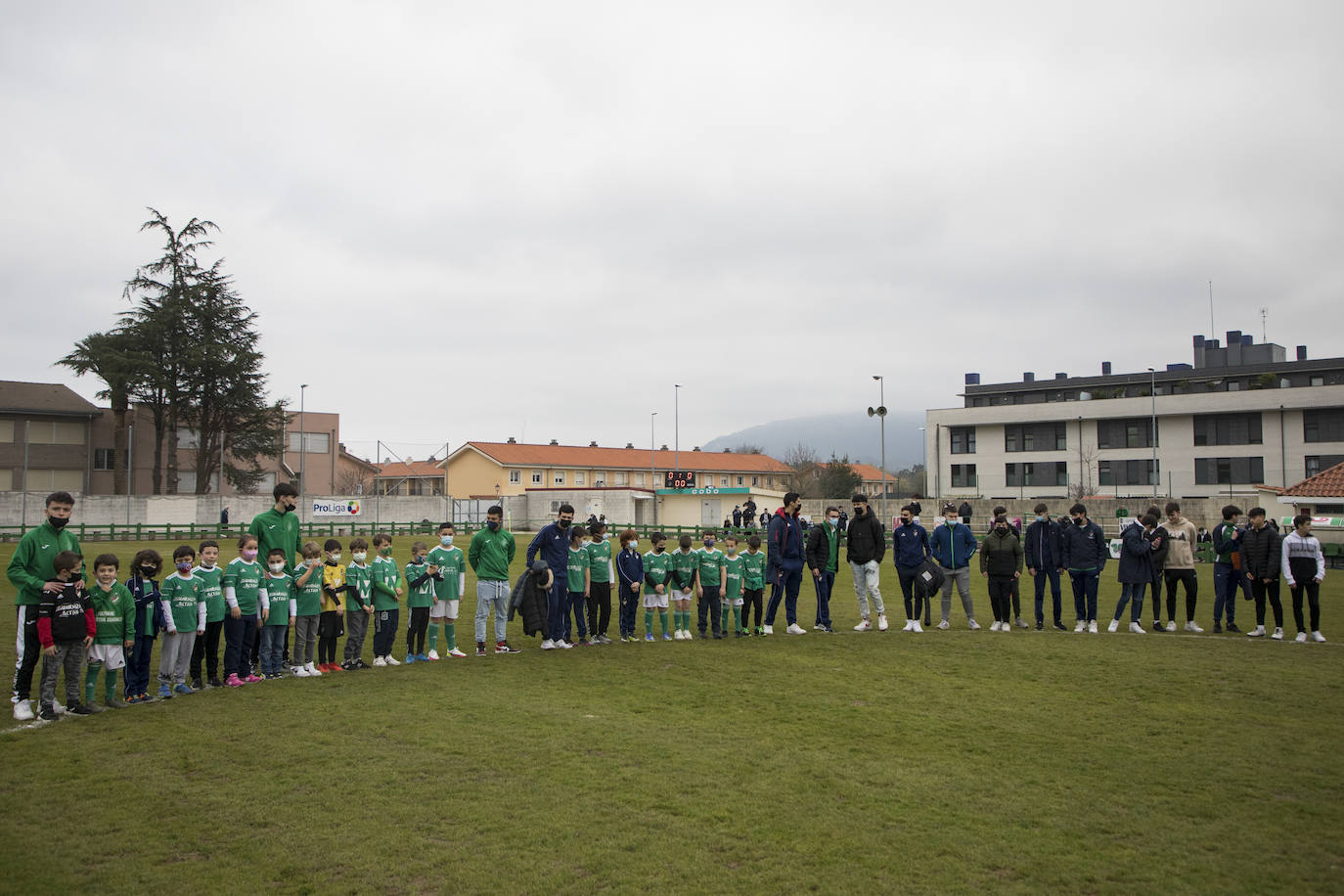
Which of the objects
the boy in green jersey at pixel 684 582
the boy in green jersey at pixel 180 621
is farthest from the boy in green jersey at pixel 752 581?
the boy in green jersey at pixel 180 621

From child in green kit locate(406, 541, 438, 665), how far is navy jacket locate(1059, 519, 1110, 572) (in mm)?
9098

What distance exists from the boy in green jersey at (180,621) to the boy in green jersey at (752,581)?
7.30 metres

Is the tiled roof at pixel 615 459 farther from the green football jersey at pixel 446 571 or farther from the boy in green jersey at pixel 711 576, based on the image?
the green football jersey at pixel 446 571

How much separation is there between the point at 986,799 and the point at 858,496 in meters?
8.13

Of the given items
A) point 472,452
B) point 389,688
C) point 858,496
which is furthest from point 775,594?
point 472,452

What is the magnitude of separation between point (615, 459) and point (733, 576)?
6577cm

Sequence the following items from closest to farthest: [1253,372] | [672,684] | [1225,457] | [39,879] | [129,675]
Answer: [39,879] < [129,675] < [672,684] < [1225,457] < [1253,372]

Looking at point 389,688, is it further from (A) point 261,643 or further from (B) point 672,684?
(B) point 672,684

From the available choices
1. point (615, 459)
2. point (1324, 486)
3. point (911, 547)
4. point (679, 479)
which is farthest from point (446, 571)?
point (615, 459)

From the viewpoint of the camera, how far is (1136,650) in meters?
11.0

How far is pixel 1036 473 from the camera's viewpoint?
59.2m

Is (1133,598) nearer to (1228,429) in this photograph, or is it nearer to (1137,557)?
(1137,557)

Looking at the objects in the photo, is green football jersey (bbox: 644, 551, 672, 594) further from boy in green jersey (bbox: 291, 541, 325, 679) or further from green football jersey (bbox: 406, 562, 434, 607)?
boy in green jersey (bbox: 291, 541, 325, 679)

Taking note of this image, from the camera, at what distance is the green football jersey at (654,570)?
1254 centimetres
